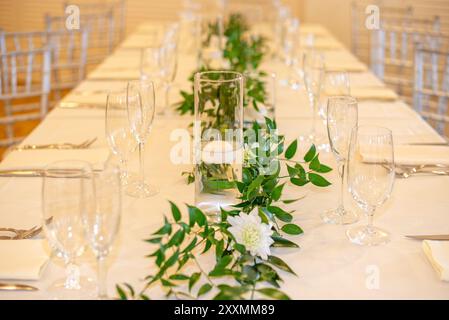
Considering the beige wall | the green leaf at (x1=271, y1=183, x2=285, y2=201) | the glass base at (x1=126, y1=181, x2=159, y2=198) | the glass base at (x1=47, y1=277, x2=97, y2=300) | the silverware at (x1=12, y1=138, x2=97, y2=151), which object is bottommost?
the glass base at (x1=47, y1=277, x2=97, y2=300)

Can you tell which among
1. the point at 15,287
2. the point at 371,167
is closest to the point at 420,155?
the point at 371,167

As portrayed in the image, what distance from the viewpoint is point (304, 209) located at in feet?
4.82

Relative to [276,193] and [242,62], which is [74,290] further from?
[242,62]

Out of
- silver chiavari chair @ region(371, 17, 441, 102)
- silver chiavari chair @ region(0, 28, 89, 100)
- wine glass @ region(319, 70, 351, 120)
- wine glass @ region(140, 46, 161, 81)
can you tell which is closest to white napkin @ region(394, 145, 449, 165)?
wine glass @ region(319, 70, 351, 120)

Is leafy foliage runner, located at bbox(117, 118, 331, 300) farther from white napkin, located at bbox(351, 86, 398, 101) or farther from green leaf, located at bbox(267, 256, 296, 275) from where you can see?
white napkin, located at bbox(351, 86, 398, 101)

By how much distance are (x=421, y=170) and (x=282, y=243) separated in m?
0.61

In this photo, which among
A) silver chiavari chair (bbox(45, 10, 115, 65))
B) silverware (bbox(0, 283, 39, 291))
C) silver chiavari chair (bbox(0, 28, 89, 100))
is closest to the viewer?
silverware (bbox(0, 283, 39, 291))

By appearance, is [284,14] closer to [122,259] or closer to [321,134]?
[321,134]

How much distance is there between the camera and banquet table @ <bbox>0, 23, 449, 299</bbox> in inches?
44.9

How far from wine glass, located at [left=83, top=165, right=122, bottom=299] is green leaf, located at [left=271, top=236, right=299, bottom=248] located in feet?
1.16

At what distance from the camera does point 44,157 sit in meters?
1.77

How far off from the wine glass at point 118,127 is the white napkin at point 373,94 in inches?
48.2

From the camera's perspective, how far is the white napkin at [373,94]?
254 centimetres

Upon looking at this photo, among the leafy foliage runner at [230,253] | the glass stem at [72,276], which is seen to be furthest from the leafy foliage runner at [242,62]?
the glass stem at [72,276]
